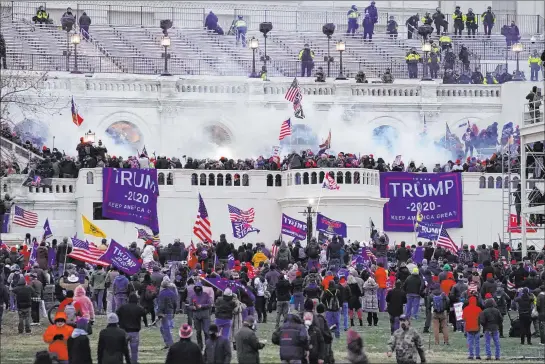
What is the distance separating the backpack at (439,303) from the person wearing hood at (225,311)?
247 inches

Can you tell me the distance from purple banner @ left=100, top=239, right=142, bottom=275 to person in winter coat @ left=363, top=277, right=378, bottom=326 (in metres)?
5.82

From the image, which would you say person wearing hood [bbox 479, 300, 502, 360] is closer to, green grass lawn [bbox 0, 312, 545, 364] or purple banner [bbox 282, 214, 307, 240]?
green grass lawn [bbox 0, 312, 545, 364]

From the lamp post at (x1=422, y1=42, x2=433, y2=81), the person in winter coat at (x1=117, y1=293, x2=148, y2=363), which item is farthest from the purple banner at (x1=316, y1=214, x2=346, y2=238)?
the person in winter coat at (x1=117, y1=293, x2=148, y2=363)

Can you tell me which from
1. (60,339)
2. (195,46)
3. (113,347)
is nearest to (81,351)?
(113,347)

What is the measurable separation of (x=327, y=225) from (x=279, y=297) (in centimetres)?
1780

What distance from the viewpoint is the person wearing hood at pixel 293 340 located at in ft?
122

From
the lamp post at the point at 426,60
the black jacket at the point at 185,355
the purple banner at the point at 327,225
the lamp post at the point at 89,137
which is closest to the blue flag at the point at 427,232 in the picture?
the purple banner at the point at 327,225

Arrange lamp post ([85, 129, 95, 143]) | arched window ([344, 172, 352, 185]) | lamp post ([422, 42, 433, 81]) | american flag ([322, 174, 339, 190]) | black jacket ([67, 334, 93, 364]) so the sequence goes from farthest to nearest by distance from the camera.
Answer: lamp post ([422, 42, 433, 81]), lamp post ([85, 129, 95, 143]), arched window ([344, 172, 352, 185]), american flag ([322, 174, 339, 190]), black jacket ([67, 334, 93, 364])

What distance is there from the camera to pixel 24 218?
64.5m

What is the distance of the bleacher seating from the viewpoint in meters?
84.2

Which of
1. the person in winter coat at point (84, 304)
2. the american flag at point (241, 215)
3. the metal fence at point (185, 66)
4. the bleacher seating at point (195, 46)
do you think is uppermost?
the bleacher seating at point (195, 46)

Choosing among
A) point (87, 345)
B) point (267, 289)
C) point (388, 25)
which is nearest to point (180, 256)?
point (267, 289)

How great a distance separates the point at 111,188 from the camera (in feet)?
224

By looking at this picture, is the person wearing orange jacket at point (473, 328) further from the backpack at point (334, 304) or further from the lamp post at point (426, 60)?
the lamp post at point (426, 60)
